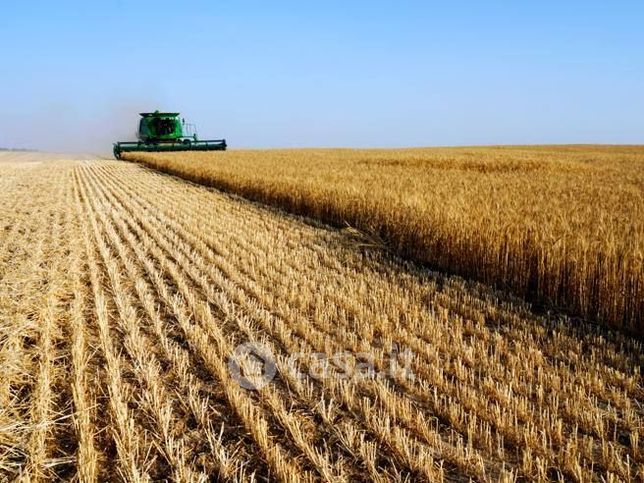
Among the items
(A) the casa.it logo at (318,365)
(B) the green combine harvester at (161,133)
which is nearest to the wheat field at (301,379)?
(A) the casa.it logo at (318,365)

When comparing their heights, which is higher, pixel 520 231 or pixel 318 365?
pixel 520 231

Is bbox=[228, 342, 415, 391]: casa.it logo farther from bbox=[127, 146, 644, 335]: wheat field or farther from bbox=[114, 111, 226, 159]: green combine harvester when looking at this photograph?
bbox=[114, 111, 226, 159]: green combine harvester

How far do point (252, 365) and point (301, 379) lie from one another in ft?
1.31

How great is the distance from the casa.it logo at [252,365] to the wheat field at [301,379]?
0.08 feet

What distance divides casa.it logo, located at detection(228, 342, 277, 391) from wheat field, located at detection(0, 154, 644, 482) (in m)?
0.03

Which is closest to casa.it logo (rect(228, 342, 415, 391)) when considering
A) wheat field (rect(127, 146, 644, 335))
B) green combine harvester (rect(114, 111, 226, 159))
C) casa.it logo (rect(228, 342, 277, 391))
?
casa.it logo (rect(228, 342, 277, 391))

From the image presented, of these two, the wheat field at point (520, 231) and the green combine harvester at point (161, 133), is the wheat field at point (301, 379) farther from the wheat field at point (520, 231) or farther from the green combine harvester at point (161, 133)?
the green combine harvester at point (161, 133)

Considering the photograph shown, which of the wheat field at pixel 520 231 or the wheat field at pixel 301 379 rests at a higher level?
the wheat field at pixel 520 231

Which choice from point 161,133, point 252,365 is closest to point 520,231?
point 252,365

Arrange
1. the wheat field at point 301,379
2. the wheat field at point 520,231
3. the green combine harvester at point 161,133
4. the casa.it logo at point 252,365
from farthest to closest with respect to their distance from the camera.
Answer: the green combine harvester at point 161,133 → the wheat field at point 520,231 → the casa.it logo at point 252,365 → the wheat field at point 301,379

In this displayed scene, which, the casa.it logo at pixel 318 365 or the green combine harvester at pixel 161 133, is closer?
the casa.it logo at pixel 318 365

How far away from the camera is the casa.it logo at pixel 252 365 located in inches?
138

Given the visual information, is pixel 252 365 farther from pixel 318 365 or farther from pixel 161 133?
pixel 161 133

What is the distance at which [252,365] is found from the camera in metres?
3.73
